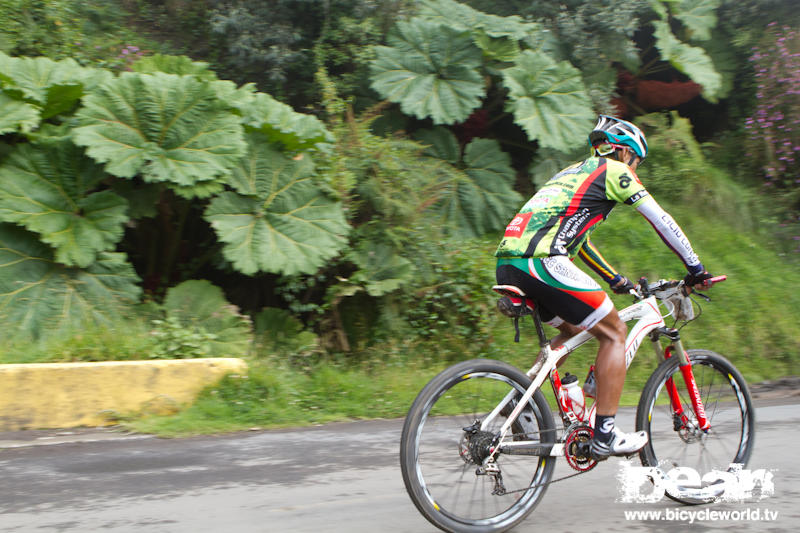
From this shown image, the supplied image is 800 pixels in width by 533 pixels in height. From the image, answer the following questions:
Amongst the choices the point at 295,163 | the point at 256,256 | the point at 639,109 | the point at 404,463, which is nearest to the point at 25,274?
the point at 256,256

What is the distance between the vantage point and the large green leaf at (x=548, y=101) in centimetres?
868

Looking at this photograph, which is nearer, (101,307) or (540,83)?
(101,307)

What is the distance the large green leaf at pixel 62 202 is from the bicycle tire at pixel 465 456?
385cm

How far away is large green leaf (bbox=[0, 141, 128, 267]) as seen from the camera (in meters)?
6.03

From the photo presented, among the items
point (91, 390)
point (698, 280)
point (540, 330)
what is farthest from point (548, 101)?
point (91, 390)

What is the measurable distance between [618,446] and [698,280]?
0.97 meters

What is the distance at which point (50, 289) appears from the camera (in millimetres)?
6176

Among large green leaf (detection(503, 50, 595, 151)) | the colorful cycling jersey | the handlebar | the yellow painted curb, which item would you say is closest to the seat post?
the colorful cycling jersey

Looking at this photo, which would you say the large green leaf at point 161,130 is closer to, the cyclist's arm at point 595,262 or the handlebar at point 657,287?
the cyclist's arm at point 595,262

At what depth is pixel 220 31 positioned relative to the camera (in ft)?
29.9

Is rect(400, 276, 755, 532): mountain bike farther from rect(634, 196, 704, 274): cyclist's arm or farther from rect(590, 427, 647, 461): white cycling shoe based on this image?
rect(634, 196, 704, 274): cyclist's arm

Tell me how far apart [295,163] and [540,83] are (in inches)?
137

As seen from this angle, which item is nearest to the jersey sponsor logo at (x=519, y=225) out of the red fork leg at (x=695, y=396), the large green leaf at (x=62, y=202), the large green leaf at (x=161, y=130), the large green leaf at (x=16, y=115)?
the red fork leg at (x=695, y=396)

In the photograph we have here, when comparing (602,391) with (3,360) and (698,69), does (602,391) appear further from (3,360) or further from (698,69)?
(698,69)
